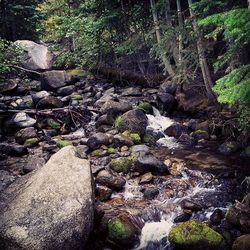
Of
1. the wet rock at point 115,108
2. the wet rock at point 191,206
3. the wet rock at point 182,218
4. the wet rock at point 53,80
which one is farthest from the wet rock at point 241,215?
the wet rock at point 53,80

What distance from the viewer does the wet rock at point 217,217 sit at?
23.6ft

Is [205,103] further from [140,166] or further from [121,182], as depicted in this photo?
[121,182]

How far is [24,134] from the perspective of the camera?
1298cm

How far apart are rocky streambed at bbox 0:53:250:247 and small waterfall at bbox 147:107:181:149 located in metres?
0.05

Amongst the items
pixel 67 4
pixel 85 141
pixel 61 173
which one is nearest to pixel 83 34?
pixel 67 4

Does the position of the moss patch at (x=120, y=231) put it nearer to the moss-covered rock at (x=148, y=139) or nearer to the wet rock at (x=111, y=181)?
the wet rock at (x=111, y=181)

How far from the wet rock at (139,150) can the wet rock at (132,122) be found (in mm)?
1306

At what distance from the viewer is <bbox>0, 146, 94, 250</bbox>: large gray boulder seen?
6.00 meters

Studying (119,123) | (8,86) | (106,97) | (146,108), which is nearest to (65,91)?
(106,97)

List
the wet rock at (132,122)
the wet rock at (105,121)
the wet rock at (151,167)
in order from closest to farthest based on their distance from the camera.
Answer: the wet rock at (151,167), the wet rock at (132,122), the wet rock at (105,121)

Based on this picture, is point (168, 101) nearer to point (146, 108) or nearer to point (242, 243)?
point (146, 108)

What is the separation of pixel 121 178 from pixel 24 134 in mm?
5505

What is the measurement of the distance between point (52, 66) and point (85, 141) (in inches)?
500

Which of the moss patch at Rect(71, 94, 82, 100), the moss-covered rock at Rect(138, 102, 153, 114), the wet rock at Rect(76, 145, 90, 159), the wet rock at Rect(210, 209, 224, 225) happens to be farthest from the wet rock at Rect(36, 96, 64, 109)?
the wet rock at Rect(210, 209, 224, 225)
